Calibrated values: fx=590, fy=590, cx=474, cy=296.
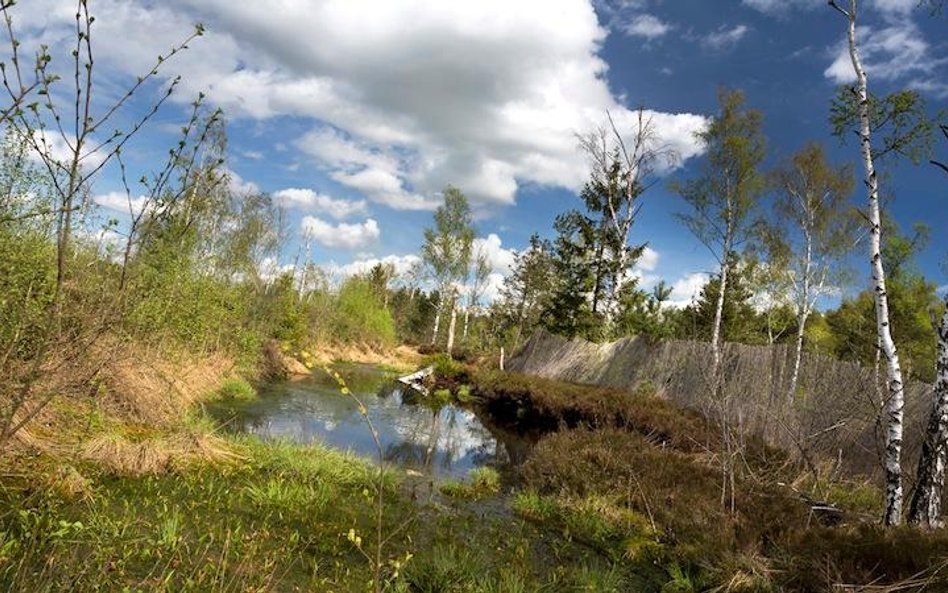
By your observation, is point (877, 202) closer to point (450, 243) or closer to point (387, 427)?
point (387, 427)

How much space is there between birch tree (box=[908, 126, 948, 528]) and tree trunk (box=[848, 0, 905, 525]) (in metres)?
0.18

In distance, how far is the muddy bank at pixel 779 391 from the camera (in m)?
9.12

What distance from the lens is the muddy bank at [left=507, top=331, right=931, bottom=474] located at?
9.12 metres

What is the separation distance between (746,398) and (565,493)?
5.46m

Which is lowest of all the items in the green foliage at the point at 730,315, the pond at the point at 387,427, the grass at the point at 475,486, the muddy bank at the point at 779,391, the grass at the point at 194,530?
the pond at the point at 387,427

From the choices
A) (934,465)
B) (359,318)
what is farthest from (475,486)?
(359,318)

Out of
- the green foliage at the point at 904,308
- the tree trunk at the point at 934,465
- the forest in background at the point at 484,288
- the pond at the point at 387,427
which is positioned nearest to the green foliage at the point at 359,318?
the forest in background at the point at 484,288

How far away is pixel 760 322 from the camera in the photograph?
90.7ft

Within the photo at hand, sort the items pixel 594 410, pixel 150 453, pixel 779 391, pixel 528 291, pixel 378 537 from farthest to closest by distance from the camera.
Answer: pixel 528 291, pixel 594 410, pixel 779 391, pixel 150 453, pixel 378 537

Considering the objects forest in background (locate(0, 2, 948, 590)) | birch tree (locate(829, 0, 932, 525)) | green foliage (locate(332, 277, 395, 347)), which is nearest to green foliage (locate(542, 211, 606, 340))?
forest in background (locate(0, 2, 948, 590))

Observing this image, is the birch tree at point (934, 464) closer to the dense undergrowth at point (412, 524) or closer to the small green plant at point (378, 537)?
the dense undergrowth at point (412, 524)

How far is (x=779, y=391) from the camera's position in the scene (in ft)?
36.3

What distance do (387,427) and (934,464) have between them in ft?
31.8

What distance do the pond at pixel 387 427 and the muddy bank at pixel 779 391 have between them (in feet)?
12.8
